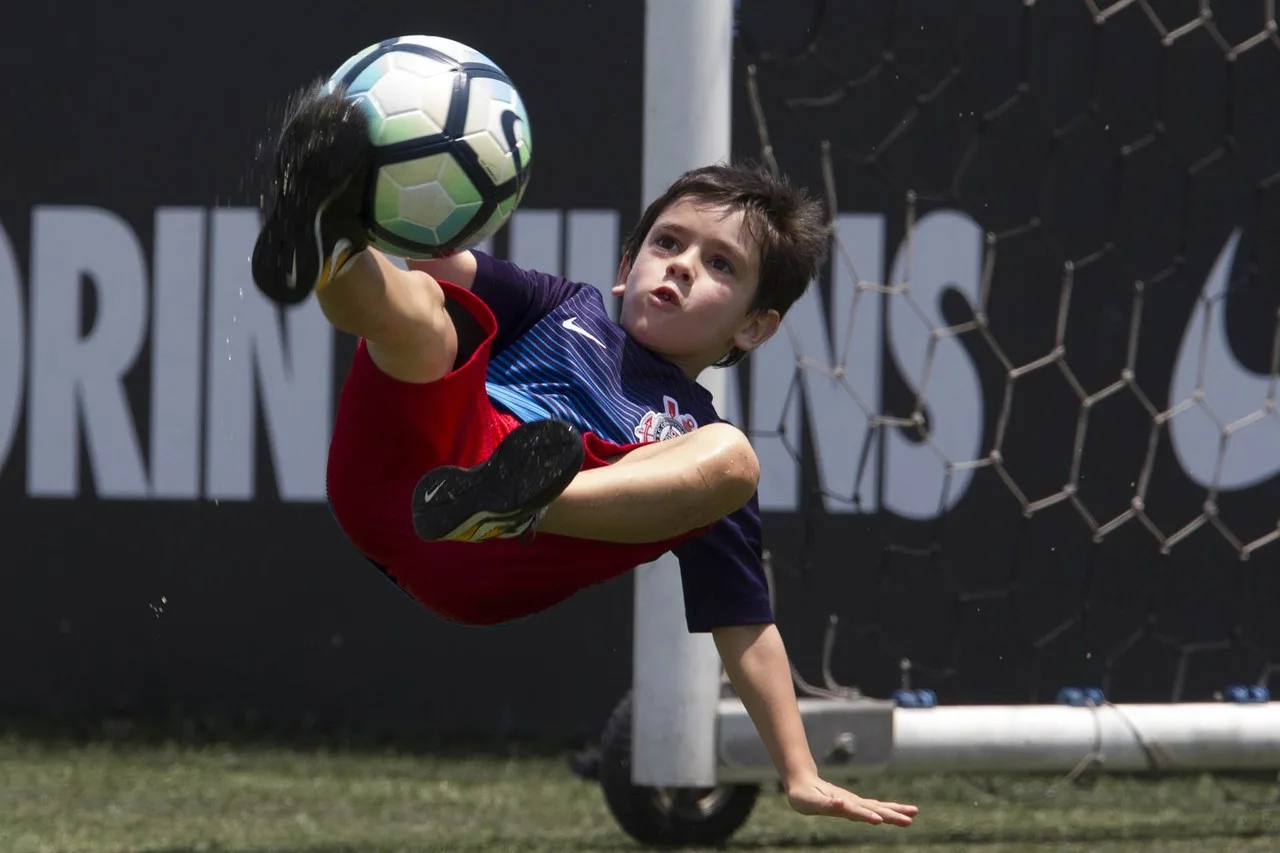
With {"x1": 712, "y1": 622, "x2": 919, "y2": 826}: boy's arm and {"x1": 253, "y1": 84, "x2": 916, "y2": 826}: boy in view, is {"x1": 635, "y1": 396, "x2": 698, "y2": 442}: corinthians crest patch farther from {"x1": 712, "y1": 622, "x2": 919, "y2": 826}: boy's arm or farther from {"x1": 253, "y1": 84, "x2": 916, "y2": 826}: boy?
{"x1": 712, "y1": 622, "x2": 919, "y2": 826}: boy's arm

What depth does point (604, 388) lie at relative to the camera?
9.85 feet

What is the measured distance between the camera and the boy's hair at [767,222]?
10.4 feet

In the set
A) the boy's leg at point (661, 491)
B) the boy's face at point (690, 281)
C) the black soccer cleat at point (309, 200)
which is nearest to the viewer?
the black soccer cleat at point (309, 200)

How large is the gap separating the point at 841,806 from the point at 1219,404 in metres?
2.56

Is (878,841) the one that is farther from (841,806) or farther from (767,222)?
(767,222)

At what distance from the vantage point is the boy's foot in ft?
7.75

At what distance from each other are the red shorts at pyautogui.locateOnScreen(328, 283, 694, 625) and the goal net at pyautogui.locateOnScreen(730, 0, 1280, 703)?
2209mm

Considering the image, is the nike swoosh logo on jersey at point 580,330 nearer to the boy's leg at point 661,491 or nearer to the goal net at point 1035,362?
the boy's leg at point 661,491

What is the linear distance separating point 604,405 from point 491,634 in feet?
7.45

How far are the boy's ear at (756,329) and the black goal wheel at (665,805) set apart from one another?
1.16m

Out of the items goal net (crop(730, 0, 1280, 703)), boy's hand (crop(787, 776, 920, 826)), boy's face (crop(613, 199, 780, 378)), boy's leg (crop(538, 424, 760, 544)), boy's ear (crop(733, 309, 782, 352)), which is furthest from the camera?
goal net (crop(730, 0, 1280, 703))

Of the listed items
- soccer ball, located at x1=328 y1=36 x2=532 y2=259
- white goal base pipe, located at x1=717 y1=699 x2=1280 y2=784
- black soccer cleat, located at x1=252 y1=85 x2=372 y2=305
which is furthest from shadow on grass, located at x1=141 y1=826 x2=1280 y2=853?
black soccer cleat, located at x1=252 y1=85 x2=372 y2=305

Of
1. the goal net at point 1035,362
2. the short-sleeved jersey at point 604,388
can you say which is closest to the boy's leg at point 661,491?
the short-sleeved jersey at point 604,388

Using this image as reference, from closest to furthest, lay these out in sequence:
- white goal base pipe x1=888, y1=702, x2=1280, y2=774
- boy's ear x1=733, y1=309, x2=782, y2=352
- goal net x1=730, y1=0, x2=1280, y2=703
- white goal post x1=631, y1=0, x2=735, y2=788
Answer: boy's ear x1=733, y1=309, x2=782, y2=352
white goal post x1=631, y1=0, x2=735, y2=788
white goal base pipe x1=888, y1=702, x2=1280, y2=774
goal net x1=730, y1=0, x2=1280, y2=703
